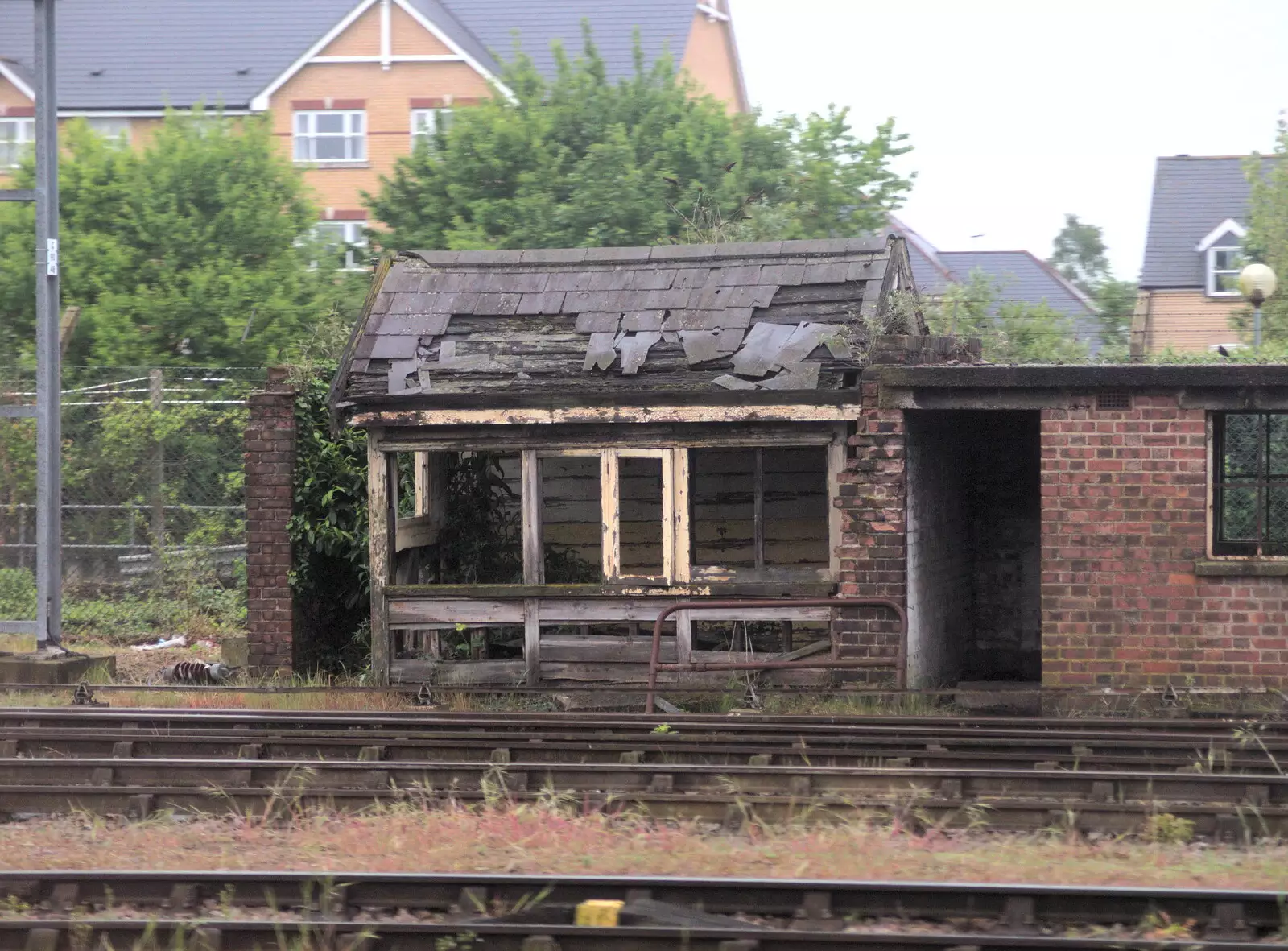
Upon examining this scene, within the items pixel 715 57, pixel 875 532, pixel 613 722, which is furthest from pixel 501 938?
pixel 715 57

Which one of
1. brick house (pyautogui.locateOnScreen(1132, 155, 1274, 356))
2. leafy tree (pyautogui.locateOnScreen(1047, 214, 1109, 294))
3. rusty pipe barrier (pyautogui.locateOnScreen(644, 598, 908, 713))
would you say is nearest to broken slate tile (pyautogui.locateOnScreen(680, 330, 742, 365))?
rusty pipe barrier (pyautogui.locateOnScreen(644, 598, 908, 713))

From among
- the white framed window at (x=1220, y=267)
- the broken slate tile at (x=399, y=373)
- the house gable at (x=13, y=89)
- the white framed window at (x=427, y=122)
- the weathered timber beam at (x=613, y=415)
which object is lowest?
the weathered timber beam at (x=613, y=415)

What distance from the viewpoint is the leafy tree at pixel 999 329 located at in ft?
49.0

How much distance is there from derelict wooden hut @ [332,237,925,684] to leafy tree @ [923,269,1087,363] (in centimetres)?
156

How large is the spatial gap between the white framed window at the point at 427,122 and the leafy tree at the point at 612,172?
54cm

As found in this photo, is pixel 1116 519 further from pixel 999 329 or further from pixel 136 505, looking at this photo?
pixel 136 505

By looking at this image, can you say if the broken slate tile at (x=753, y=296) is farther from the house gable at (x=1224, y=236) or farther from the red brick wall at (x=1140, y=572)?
the house gable at (x=1224, y=236)

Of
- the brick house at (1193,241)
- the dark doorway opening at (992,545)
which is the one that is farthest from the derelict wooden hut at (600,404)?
the brick house at (1193,241)

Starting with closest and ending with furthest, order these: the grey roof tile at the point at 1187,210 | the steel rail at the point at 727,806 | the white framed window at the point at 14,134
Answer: the steel rail at the point at 727,806 → the white framed window at the point at 14,134 → the grey roof tile at the point at 1187,210

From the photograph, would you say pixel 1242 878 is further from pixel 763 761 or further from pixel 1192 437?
pixel 1192 437

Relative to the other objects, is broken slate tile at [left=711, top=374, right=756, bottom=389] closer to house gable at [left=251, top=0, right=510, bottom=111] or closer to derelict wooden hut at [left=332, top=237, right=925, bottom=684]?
derelict wooden hut at [left=332, top=237, right=925, bottom=684]

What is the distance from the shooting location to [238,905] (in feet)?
20.1

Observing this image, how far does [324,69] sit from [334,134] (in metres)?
1.64

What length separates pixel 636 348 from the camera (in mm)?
12578
